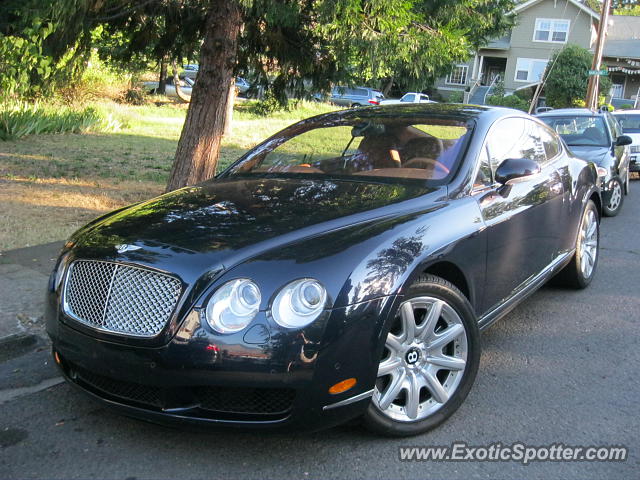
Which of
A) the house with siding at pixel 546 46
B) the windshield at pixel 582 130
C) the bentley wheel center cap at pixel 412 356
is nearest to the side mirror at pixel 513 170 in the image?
the bentley wheel center cap at pixel 412 356

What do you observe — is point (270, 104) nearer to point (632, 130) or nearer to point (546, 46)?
point (632, 130)

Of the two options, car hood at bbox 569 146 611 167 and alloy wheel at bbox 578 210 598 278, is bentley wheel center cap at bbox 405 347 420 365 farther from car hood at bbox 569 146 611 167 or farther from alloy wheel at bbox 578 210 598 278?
car hood at bbox 569 146 611 167

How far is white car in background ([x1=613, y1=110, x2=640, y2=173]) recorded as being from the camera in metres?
13.7

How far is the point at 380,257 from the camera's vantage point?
9.70ft

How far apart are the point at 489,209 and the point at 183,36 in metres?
6.85

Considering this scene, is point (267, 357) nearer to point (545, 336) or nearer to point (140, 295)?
point (140, 295)

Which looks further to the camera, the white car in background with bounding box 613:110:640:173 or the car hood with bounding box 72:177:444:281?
the white car in background with bounding box 613:110:640:173

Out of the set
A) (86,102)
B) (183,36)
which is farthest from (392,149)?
(86,102)

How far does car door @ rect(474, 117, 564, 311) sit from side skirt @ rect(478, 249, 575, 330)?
0.12 ft

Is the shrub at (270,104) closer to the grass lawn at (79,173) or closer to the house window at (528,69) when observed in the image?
the grass lawn at (79,173)

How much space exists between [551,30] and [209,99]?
41914 mm

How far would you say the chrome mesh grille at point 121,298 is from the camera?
2.77 m

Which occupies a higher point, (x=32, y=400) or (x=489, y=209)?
(x=489, y=209)

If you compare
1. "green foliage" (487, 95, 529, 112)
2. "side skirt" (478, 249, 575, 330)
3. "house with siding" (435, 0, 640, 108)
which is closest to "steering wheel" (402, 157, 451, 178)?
"side skirt" (478, 249, 575, 330)
